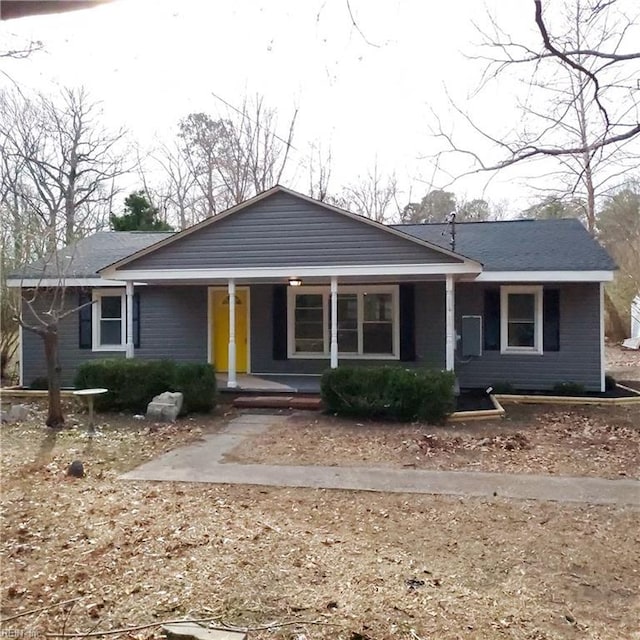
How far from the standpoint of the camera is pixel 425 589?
3.60m

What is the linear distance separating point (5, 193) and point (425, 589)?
15.1 metres

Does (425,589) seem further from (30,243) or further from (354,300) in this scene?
(30,243)

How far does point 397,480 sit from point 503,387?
23.5 feet

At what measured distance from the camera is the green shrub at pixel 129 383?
10.4 meters

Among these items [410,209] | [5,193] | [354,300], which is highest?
[410,209]

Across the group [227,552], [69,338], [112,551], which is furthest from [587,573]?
[69,338]

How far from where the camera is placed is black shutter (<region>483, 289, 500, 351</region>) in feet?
42.6

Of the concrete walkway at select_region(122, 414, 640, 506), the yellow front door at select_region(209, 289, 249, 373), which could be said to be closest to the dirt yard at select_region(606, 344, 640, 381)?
→ the yellow front door at select_region(209, 289, 249, 373)

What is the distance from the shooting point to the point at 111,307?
14.3m

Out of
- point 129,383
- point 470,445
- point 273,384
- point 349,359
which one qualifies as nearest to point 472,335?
point 349,359

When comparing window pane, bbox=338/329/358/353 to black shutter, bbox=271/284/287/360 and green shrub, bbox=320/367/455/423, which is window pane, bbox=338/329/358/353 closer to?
black shutter, bbox=271/284/287/360

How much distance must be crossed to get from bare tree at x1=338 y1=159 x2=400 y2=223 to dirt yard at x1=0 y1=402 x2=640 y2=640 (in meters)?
24.5

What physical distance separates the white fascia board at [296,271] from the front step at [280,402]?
2420mm

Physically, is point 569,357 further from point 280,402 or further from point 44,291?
point 44,291
